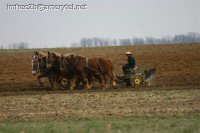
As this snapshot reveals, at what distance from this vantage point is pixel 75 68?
2002cm

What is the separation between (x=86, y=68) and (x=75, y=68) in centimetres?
50

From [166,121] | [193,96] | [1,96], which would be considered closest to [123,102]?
[193,96]

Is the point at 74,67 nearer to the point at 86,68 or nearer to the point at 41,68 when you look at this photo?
the point at 86,68

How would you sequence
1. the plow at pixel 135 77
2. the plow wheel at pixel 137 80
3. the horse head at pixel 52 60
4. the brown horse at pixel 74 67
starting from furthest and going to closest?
the plow wheel at pixel 137 80
the plow at pixel 135 77
the horse head at pixel 52 60
the brown horse at pixel 74 67

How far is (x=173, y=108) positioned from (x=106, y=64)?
6.91 metres

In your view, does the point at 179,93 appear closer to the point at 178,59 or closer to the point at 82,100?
the point at 82,100

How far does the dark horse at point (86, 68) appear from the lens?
20025mm

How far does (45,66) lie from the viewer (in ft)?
66.5

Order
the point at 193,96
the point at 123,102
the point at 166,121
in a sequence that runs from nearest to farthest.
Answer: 1. the point at 166,121
2. the point at 123,102
3. the point at 193,96

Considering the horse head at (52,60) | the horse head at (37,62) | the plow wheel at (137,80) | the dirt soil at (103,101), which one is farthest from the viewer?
the plow wheel at (137,80)

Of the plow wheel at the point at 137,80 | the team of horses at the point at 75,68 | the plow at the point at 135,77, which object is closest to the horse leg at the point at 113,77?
the team of horses at the point at 75,68

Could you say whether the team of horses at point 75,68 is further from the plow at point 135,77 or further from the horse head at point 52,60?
the plow at point 135,77

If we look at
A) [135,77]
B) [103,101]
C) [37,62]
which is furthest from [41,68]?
[103,101]

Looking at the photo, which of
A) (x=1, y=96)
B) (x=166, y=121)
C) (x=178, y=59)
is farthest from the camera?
(x=178, y=59)
